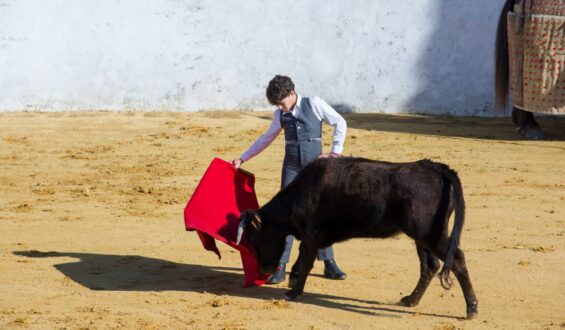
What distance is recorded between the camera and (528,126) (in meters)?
11.8

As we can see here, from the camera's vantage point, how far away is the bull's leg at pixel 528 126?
11.7 meters

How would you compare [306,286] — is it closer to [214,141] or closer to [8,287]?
[8,287]

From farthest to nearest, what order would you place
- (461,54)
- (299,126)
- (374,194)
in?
(461,54), (299,126), (374,194)

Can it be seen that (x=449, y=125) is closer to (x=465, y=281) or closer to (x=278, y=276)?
(x=278, y=276)

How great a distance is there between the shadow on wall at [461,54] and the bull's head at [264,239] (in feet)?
22.2

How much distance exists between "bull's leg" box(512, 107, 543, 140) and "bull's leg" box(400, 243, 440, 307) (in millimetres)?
5887

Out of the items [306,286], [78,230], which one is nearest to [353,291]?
[306,286]

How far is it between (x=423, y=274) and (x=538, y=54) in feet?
19.5

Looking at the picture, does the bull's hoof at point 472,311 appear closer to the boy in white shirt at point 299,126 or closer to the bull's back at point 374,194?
the bull's back at point 374,194

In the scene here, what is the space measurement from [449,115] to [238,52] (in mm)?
2710

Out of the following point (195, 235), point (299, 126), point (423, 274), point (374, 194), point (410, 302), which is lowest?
point (195, 235)

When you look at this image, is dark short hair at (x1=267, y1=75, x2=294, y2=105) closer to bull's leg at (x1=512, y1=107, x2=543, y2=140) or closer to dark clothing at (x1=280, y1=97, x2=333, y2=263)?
Result: dark clothing at (x1=280, y1=97, x2=333, y2=263)

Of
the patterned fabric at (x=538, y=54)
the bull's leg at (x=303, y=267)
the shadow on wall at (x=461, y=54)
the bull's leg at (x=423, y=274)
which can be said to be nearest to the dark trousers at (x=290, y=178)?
the bull's leg at (x=303, y=267)

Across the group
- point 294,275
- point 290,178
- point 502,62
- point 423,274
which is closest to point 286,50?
point 502,62
